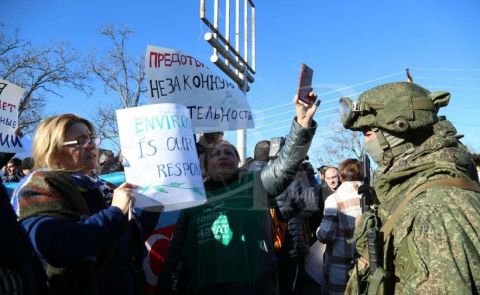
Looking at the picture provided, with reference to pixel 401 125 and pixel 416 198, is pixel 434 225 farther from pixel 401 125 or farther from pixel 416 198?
pixel 401 125

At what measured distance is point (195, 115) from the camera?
141 inches

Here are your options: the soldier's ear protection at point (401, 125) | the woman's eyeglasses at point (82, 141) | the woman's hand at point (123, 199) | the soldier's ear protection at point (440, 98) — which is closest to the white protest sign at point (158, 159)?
the woman's hand at point (123, 199)

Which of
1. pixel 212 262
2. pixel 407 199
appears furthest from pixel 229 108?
pixel 407 199

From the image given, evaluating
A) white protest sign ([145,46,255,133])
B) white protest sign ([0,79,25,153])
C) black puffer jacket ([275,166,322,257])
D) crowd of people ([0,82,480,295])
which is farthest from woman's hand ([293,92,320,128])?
white protest sign ([0,79,25,153])

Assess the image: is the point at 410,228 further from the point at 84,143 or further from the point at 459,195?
the point at 84,143

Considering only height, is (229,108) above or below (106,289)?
above

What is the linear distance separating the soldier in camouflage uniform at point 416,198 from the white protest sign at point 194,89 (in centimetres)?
143

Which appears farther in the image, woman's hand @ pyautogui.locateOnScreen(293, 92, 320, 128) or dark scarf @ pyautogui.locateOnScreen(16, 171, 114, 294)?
woman's hand @ pyautogui.locateOnScreen(293, 92, 320, 128)

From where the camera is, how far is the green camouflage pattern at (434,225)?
1.70m

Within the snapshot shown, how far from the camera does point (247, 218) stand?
2932mm

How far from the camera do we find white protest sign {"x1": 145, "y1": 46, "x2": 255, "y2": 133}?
3.52m

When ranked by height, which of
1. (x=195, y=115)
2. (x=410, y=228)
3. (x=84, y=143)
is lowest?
(x=410, y=228)

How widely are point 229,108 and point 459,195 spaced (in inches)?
91.6

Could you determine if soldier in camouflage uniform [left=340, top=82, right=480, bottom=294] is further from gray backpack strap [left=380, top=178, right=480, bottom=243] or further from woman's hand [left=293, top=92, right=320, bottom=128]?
woman's hand [left=293, top=92, right=320, bottom=128]
